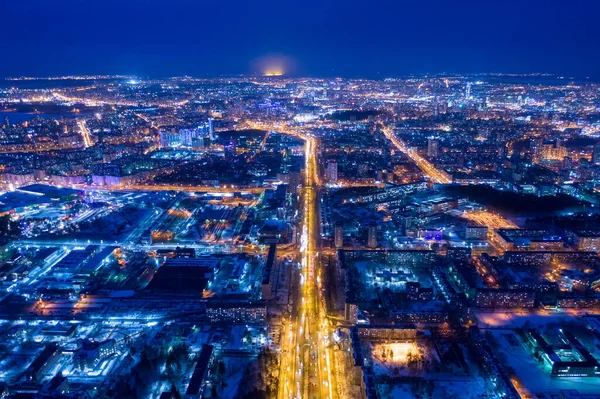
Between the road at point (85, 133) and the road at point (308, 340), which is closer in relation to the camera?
the road at point (308, 340)

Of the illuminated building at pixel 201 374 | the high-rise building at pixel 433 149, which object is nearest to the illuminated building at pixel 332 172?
the high-rise building at pixel 433 149

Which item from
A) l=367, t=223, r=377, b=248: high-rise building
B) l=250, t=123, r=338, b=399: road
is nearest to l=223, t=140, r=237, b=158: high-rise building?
l=250, t=123, r=338, b=399: road

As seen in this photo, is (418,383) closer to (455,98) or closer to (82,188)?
(82,188)

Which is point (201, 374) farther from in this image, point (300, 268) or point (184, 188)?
point (184, 188)

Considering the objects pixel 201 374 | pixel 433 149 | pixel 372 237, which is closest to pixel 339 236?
pixel 372 237

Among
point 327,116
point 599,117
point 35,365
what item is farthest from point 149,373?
point 599,117

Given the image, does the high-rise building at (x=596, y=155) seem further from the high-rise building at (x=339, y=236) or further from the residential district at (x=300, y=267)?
the high-rise building at (x=339, y=236)

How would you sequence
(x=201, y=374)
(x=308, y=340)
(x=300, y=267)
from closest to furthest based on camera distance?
(x=201, y=374)
(x=308, y=340)
(x=300, y=267)

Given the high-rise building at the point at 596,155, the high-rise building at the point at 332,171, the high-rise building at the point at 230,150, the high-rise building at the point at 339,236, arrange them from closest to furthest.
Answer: the high-rise building at the point at 339,236 → the high-rise building at the point at 332,171 → the high-rise building at the point at 596,155 → the high-rise building at the point at 230,150
